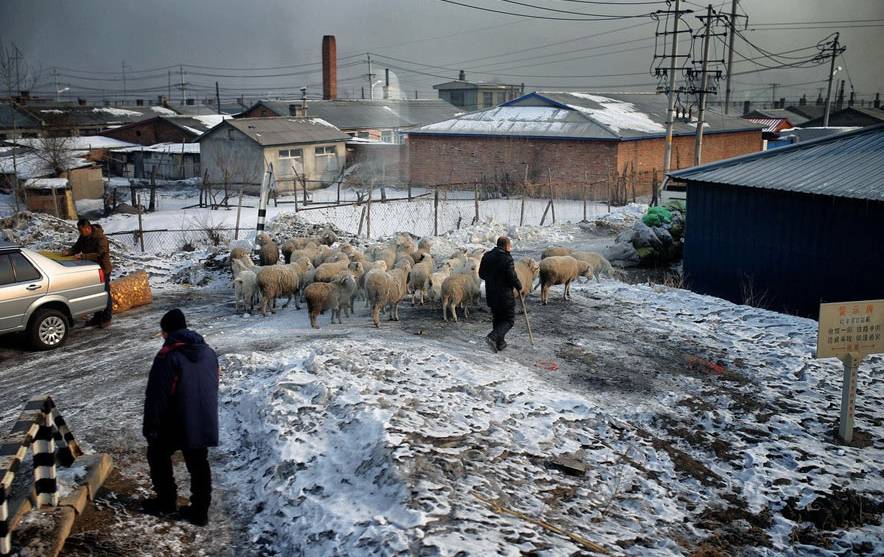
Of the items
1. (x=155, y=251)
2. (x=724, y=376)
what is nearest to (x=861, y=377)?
(x=724, y=376)

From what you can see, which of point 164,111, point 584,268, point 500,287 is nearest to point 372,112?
point 164,111

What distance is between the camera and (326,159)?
43.5 metres

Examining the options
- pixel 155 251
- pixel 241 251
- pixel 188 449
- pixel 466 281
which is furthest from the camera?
pixel 155 251

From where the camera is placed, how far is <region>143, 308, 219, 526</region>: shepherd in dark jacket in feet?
18.5

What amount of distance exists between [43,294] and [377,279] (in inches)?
207

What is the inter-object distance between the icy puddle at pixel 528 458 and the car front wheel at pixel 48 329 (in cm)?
393

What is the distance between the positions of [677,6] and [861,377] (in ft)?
83.9

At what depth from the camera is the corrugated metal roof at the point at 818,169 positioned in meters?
13.7

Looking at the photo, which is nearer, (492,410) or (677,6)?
(492,410)

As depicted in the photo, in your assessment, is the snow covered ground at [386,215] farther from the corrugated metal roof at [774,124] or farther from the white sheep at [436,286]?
the corrugated metal roof at [774,124]

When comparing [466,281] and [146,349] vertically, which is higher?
[466,281]

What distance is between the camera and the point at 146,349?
1123 cm

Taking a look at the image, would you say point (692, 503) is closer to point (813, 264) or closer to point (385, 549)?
point (385, 549)

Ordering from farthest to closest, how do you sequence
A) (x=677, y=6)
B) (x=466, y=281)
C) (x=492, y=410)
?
(x=677, y=6), (x=466, y=281), (x=492, y=410)
